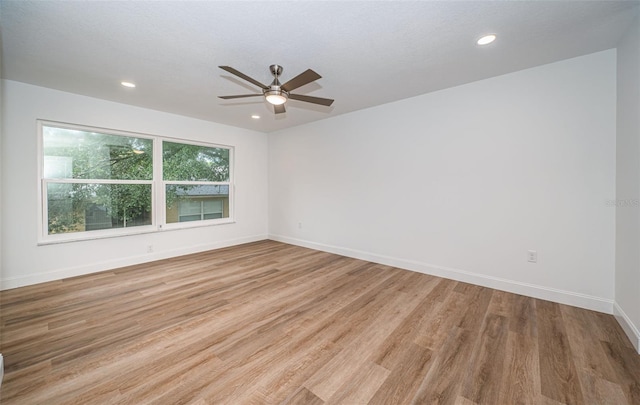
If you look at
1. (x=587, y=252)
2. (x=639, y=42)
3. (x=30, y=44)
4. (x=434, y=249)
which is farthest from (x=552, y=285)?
(x=30, y=44)

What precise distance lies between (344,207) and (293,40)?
291 centimetres

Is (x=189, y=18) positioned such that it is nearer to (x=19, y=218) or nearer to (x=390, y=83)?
(x=390, y=83)

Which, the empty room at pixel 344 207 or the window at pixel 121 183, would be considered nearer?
the empty room at pixel 344 207

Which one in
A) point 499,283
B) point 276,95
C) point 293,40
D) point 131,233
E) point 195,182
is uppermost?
point 293,40

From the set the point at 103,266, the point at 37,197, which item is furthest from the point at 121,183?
the point at 103,266

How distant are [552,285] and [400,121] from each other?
274 centimetres

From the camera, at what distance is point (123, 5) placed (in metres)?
1.82

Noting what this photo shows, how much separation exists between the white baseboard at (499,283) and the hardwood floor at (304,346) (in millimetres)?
107

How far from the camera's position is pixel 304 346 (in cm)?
200

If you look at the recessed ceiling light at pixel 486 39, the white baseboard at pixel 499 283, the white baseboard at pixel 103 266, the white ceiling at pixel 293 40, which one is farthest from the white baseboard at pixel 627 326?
the white baseboard at pixel 103 266

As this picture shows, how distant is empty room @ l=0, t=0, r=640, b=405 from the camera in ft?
5.82

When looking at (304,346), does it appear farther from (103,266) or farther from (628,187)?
(103,266)

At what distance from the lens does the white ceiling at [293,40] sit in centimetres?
186

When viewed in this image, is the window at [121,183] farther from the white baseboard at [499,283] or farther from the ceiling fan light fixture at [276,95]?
the white baseboard at [499,283]
